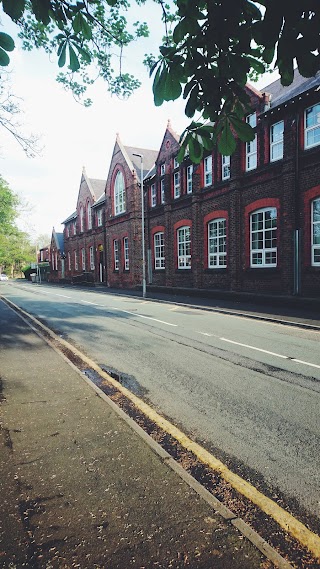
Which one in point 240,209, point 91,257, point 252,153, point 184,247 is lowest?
point 184,247

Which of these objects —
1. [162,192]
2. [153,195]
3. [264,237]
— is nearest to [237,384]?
[264,237]

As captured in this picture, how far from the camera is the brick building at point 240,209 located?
1460cm

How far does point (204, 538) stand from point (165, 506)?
405 millimetres

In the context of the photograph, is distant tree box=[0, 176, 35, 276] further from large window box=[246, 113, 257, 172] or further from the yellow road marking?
the yellow road marking

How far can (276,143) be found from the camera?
52.9ft

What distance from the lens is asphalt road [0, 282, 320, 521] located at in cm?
331

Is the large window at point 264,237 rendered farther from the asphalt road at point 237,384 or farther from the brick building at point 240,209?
the asphalt road at point 237,384

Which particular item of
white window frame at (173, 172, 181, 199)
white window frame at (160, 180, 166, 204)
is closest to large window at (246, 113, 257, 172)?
white window frame at (173, 172, 181, 199)

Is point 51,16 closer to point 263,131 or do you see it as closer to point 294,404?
point 294,404

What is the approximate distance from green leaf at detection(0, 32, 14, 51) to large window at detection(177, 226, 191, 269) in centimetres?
2044

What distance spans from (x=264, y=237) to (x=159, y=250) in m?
11.1

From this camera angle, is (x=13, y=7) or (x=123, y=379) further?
(x=123, y=379)

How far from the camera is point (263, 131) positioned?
16609mm

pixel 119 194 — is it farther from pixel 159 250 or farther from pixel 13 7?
pixel 13 7
